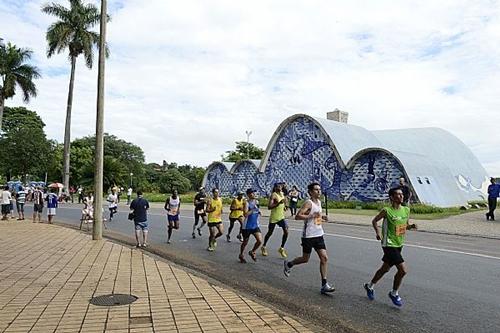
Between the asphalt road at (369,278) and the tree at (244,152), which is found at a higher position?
the tree at (244,152)

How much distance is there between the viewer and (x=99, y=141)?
12.7 m

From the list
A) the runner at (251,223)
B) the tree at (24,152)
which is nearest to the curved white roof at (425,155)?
the tree at (24,152)

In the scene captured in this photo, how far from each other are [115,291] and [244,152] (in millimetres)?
62768

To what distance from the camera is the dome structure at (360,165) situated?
31859mm

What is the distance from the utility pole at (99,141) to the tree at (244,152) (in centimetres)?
5441

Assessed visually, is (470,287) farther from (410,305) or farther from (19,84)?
(19,84)

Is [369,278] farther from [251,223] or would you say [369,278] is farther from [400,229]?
[251,223]

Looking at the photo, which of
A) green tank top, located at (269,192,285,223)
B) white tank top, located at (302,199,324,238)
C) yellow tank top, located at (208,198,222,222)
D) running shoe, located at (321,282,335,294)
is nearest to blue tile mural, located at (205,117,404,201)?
yellow tank top, located at (208,198,222,222)

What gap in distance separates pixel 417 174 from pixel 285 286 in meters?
26.6

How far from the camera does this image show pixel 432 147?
4331 centimetres

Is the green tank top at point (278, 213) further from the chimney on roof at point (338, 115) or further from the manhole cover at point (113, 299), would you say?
the chimney on roof at point (338, 115)

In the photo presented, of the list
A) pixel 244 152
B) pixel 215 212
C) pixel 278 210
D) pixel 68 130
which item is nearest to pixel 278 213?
pixel 278 210

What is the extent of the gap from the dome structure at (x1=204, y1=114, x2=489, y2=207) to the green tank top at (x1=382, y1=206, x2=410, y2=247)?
25.2m

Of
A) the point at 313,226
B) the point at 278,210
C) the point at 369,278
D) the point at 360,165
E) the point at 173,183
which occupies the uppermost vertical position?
the point at 360,165
